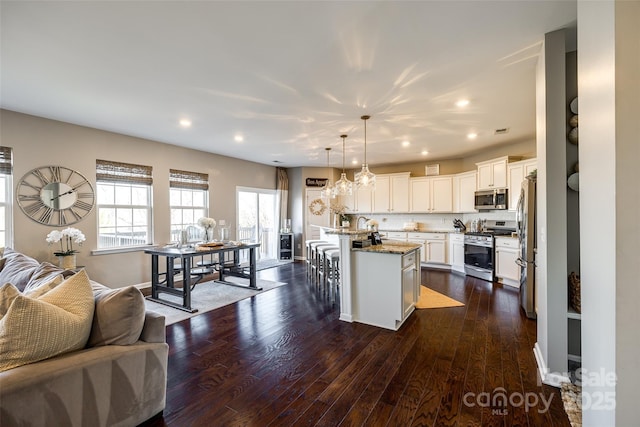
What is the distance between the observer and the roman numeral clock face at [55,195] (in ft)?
12.0

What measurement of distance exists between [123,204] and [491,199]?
21.6 ft

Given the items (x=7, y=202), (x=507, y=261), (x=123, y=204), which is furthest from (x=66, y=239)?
(x=507, y=261)

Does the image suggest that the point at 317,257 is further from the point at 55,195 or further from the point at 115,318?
the point at 55,195

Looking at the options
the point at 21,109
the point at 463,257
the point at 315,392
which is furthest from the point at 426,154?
the point at 21,109

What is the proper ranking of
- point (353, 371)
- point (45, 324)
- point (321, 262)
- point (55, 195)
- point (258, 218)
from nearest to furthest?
point (45, 324) < point (353, 371) < point (55, 195) < point (321, 262) < point (258, 218)

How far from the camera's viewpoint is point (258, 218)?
729cm

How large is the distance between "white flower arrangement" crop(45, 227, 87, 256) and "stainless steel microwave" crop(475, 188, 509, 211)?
6.68 m

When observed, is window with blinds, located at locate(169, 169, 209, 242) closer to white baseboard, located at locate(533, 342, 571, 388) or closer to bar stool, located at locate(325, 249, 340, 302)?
bar stool, located at locate(325, 249, 340, 302)

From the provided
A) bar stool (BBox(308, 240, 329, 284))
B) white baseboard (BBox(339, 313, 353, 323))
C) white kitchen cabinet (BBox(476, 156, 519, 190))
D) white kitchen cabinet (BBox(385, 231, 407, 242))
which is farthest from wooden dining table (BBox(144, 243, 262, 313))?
white kitchen cabinet (BBox(476, 156, 519, 190))

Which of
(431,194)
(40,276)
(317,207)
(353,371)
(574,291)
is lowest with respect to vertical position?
(353,371)

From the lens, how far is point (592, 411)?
4.00ft

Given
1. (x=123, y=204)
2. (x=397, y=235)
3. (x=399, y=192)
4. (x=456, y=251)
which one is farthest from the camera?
(x=399, y=192)

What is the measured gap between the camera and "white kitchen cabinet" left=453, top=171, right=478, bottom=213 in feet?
19.3

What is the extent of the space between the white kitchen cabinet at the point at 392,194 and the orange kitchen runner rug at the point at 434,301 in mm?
2882
